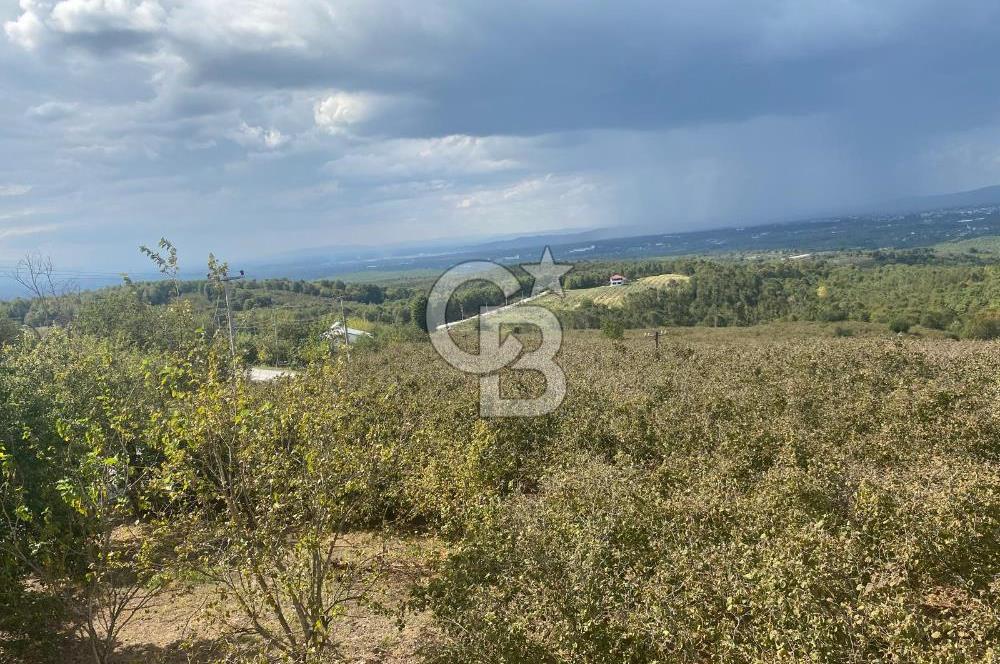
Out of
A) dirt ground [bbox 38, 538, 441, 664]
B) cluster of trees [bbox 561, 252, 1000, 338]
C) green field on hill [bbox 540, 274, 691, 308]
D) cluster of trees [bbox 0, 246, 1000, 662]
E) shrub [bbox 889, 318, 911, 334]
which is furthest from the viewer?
green field on hill [bbox 540, 274, 691, 308]

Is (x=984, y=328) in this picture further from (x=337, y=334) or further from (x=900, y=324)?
(x=337, y=334)

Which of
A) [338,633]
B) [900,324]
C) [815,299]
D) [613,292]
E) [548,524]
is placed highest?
[548,524]

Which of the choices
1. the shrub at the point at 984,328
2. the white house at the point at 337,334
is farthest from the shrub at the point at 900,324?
the white house at the point at 337,334

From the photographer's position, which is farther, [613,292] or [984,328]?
[613,292]

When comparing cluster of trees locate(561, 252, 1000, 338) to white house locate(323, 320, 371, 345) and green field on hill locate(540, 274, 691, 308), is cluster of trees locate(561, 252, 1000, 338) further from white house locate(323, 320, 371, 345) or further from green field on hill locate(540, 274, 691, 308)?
white house locate(323, 320, 371, 345)

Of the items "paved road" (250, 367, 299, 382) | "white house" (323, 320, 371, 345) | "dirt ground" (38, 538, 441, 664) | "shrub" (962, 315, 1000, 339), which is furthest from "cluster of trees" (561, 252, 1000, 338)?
"dirt ground" (38, 538, 441, 664)

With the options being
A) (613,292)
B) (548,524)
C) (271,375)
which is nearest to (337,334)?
(271,375)

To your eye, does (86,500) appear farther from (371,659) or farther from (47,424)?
(47,424)

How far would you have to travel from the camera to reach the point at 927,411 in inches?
426

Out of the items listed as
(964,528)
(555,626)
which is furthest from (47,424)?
(964,528)

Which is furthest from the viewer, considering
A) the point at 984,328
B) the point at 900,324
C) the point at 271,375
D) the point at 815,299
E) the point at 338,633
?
the point at 815,299

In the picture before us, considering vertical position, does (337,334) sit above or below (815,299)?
above

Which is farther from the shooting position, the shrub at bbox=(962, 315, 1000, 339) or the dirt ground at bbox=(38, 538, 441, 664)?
the shrub at bbox=(962, 315, 1000, 339)

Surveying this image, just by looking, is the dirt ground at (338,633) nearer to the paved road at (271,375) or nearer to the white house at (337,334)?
the paved road at (271,375)
